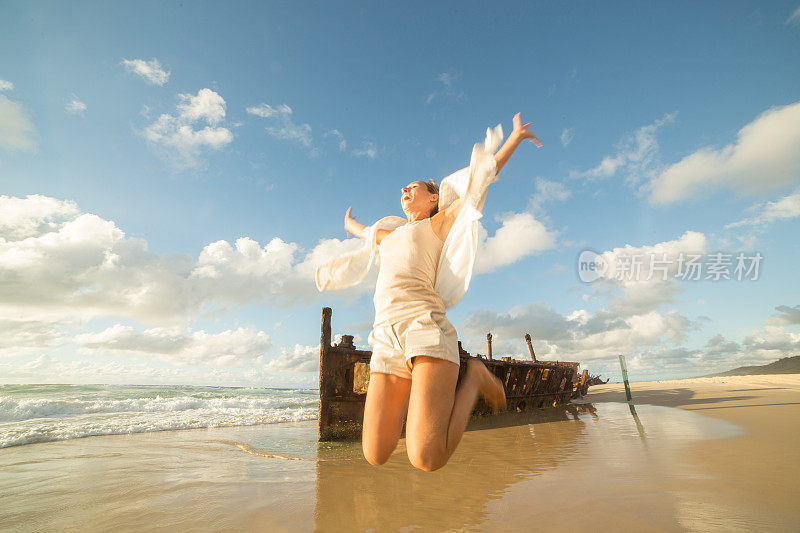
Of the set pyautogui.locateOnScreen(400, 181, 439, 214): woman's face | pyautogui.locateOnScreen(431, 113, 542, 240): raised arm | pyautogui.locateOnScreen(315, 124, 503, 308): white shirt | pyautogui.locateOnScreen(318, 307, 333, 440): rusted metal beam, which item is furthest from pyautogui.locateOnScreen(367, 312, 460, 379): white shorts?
pyautogui.locateOnScreen(318, 307, 333, 440): rusted metal beam

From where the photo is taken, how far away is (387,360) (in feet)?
8.38

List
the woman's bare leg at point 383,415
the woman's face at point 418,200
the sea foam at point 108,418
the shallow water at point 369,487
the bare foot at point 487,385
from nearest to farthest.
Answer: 1. the woman's bare leg at point 383,415
2. the bare foot at point 487,385
3. the woman's face at point 418,200
4. the shallow water at point 369,487
5. the sea foam at point 108,418

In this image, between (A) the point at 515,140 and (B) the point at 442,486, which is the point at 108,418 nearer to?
(B) the point at 442,486

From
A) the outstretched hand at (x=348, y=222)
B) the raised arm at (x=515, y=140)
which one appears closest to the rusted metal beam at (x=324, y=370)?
the outstretched hand at (x=348, y=222)

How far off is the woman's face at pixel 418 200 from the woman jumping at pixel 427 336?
0.51 feet

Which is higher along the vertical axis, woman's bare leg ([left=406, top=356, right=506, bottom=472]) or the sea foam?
Answer: woman's bare leg ([left=406, top=356, right=506, bottom=472])

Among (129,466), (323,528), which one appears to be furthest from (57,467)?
(323,528)

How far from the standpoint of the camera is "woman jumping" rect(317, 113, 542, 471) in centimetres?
229

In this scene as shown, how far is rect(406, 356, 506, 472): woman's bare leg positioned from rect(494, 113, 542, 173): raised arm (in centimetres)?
142

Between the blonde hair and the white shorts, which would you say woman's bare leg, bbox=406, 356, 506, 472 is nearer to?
the white shorts

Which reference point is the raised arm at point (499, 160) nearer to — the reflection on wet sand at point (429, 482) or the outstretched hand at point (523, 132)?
the outstretched hand at point (523, 132)

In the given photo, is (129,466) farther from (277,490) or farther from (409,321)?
(409,321)

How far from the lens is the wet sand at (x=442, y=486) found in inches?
122

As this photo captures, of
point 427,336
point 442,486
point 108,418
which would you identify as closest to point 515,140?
point 427,336
